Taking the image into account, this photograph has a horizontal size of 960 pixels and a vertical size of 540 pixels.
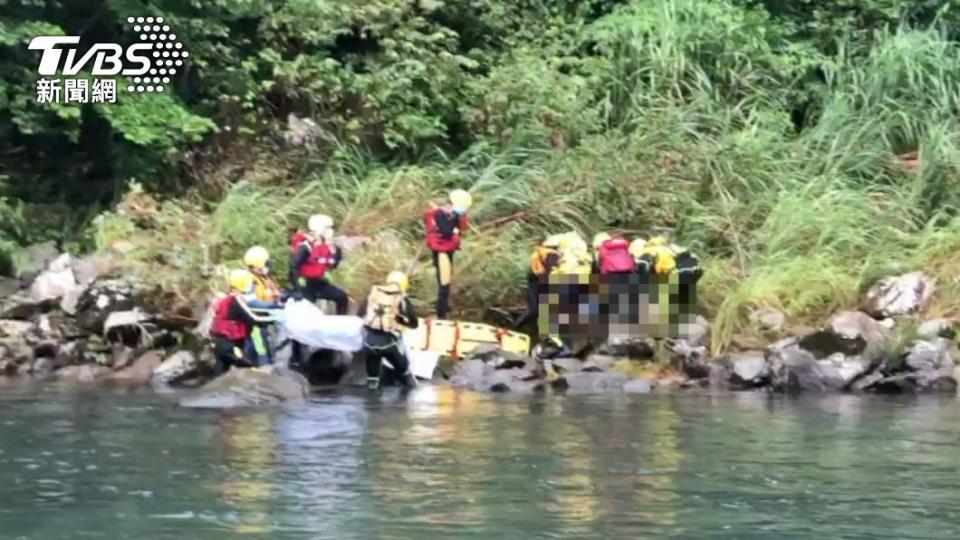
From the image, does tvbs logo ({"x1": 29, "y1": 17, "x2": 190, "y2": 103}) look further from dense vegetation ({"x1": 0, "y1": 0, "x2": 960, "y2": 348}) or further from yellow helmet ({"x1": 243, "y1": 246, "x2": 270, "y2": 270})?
yellow helmet ({"x1": 243, "y1": 246, "x2": 270, "y2": 270})

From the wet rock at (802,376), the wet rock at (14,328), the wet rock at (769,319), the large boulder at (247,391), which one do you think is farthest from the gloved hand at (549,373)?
the wet rock at (14,328)

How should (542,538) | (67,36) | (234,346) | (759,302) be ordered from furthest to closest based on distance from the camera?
(67,36), (759,302), (234,346), (542,538)

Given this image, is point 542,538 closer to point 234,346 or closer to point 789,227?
point 234,346

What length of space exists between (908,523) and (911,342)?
7626 mm

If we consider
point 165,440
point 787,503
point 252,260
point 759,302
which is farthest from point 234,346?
point 787,503

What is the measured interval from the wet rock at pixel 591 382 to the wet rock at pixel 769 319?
1853 mm

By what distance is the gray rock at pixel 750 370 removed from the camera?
17094 millimetres

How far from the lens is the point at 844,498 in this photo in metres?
10.6

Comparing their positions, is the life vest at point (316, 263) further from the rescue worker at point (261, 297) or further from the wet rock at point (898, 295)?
the wet rock at point (898, 295)

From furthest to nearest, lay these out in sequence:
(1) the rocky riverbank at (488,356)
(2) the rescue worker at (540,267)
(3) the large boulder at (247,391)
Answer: (2) the rescue worker at (540,267) → (1) the rocky riverbank at (488,356) → (3) the large boulder at (247,391)

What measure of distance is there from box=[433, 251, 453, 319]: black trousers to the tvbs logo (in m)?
5.63

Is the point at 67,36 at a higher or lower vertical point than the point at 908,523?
higher

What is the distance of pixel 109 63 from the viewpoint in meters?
21.9

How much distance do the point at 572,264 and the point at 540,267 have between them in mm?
381
